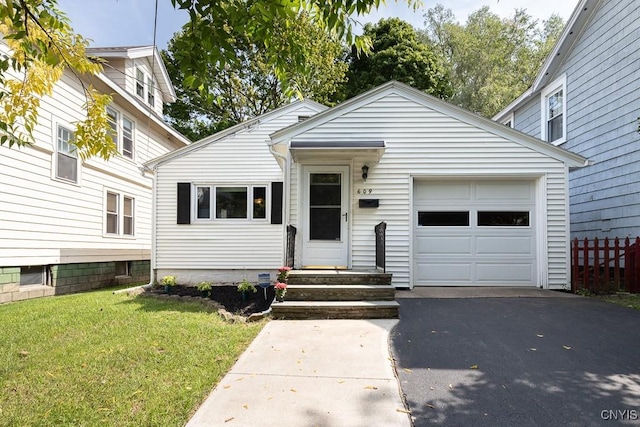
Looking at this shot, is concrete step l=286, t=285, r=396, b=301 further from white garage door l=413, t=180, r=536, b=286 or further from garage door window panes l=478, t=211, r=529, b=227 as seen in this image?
garage door window panes l=478, t=211, r=529, b=227

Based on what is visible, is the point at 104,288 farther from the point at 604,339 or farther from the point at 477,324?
the point at 604,339

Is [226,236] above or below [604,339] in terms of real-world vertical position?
above

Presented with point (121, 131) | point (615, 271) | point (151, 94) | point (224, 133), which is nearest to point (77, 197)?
point (121, 131)

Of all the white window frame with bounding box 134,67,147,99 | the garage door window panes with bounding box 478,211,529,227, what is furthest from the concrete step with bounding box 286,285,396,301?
the white window frame with bounding box 134,67,147,99

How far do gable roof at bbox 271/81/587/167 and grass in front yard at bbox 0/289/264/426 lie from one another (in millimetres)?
4079

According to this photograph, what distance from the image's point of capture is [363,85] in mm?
20594

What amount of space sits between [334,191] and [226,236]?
3.48 m

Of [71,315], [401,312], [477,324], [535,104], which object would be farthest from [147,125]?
[535,104]

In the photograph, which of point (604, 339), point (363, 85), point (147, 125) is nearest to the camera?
point (604, 339)

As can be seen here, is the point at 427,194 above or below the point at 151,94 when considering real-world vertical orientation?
below

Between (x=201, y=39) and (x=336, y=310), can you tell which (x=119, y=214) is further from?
(x=201, y=39)

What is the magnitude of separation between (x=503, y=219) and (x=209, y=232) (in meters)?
7.09

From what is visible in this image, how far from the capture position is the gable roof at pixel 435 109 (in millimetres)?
7441

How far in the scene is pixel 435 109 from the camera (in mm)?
7742
